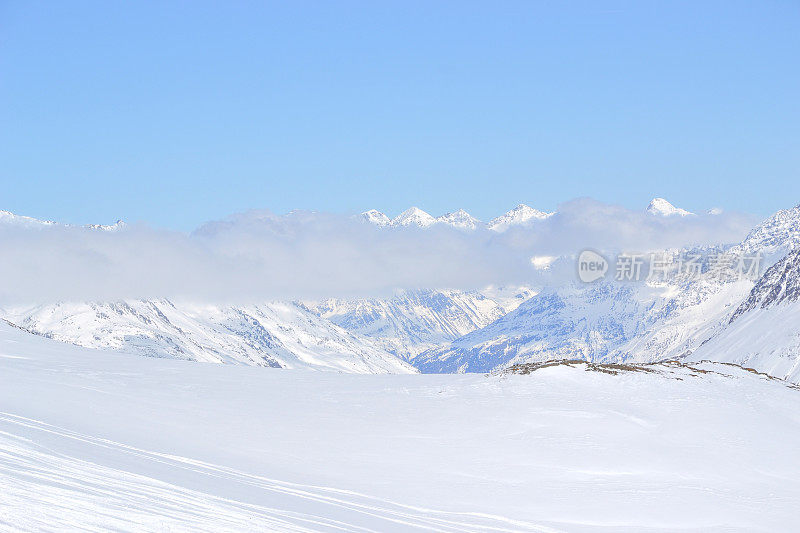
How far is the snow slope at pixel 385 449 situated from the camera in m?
16.3

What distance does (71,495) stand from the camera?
1414 cm

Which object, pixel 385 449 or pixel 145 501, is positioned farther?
pixel 385 449

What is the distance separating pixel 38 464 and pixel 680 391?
86.8ft

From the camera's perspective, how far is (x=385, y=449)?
1009 inches

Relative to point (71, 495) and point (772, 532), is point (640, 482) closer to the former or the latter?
point (772, 532)

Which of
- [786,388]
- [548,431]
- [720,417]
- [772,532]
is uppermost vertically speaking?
[786,388]

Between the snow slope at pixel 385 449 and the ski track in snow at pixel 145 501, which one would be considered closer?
the ski track in snow at pixel 145 501

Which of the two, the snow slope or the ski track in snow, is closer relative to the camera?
the ski track in snow

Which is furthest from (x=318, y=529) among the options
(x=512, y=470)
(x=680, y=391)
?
(x=680, y=391)

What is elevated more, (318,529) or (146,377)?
(146,377)

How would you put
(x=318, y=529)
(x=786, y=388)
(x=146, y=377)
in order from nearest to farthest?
1. (x=318, y=529)
2. (x=146, y=377)
3. (x=786, y=388)

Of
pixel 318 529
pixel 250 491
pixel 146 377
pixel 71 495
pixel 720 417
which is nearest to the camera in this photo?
pixel 71 495

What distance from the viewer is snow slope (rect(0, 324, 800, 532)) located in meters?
16.3

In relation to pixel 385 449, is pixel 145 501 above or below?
below
